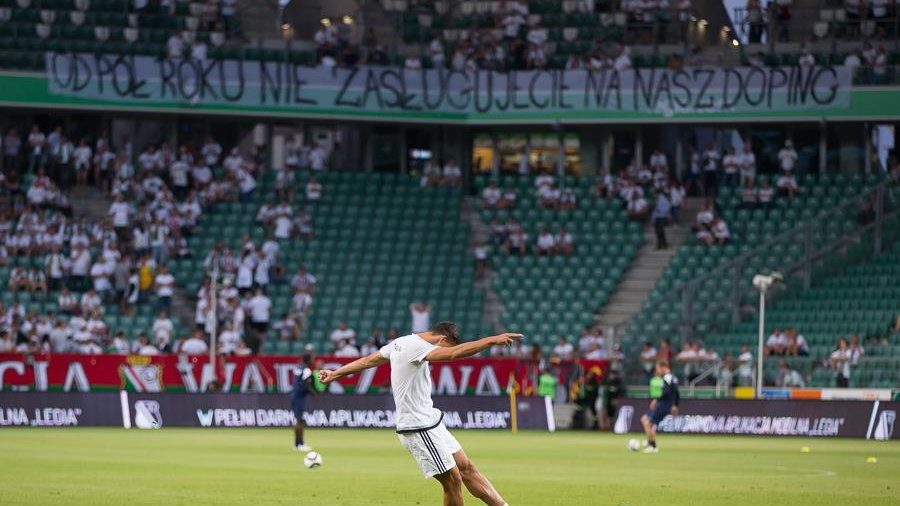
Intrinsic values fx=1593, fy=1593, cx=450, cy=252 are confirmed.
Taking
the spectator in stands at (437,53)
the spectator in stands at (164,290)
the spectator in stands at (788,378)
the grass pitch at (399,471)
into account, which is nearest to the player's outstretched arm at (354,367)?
the grass pitch at (399,471)

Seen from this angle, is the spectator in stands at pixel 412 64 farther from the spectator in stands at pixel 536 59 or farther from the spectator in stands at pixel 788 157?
the spectator in stands at pixel 788 157

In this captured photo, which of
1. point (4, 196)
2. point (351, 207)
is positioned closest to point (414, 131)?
point (351, 207)

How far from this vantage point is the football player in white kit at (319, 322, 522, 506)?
15047mm

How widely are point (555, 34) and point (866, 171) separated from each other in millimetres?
11810

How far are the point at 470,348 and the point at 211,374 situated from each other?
102 ft

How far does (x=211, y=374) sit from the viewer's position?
4412 centimetres

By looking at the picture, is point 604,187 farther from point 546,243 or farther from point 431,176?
point 431,176

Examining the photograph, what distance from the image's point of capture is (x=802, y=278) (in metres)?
48.9

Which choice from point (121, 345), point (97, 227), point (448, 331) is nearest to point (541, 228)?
point (97, 227)

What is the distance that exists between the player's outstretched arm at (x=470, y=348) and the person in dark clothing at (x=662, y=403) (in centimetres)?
1820

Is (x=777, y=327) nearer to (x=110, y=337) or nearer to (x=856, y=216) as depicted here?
(x=856, y=216)

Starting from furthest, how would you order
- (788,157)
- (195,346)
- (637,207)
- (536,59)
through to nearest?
(536,59), (788,157), (637,207), (195,346)

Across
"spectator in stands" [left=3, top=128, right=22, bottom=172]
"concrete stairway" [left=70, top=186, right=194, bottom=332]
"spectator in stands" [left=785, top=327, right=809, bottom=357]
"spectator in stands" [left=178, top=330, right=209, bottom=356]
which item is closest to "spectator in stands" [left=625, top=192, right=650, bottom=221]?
"spectator in stands" [left=785, top=327, right=809, bottom=357]

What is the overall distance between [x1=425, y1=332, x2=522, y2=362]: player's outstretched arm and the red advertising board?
2910 centimetres
